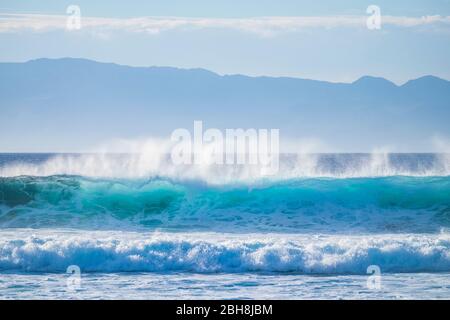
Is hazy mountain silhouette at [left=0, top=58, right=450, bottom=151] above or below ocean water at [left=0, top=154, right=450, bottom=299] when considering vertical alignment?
above

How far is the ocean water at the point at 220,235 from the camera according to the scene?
1044 centimetres

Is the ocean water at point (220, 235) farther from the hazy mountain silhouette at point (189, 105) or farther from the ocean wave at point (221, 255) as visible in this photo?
the hazy mountain silhouette at point (189, 105)

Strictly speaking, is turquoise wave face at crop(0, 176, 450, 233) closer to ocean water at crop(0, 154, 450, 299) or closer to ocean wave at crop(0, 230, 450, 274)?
ocean water at crop(0, 154, 450, 299)

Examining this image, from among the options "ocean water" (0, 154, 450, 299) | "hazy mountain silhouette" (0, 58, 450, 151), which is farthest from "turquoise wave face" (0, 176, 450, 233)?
"hazy mountain silhouette" (0, 58, 450, 151)

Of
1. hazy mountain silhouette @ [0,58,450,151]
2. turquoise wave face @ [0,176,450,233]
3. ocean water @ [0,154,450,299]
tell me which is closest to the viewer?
ocean water @ [0,154,450,299]

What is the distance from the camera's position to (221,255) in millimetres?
11812

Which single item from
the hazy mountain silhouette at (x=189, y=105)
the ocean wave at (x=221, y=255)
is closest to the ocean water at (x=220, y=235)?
the ocean wave at (x=221, y=255)

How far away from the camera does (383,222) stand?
15320mm

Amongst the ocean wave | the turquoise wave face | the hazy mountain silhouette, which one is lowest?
the ocean wave

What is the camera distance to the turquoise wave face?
1501 centimetres

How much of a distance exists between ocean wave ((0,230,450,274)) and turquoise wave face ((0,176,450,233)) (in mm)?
2382

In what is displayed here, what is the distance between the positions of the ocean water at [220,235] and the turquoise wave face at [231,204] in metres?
0.04

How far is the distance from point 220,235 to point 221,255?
1.86 metres
